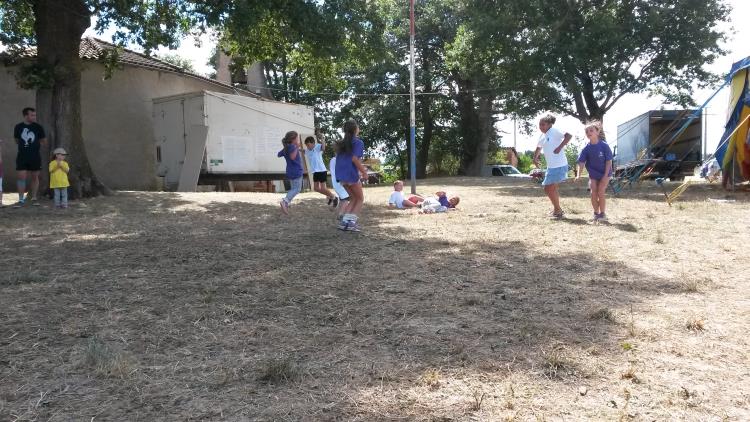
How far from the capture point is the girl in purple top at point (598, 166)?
9039 mm

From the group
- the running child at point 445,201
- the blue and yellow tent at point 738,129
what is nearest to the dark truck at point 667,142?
the blue and yellow tent at point 738,129

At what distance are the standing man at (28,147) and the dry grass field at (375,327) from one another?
12.7ft

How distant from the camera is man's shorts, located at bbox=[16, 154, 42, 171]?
34.9 feet

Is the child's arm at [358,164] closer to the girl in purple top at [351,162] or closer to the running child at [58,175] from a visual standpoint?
the girl in purple top at [351,162]

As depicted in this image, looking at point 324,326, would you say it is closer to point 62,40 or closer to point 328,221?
point 328,221

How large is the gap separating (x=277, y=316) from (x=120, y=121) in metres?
18.3

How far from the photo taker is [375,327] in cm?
373

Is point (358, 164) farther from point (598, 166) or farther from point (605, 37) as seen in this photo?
point (605, 37)

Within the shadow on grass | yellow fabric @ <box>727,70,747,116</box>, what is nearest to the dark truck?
yellow fabric @ <box>727,70,747,116</box>

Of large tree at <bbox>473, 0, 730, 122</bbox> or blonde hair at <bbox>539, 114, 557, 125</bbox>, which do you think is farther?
large tree at <bbox>473, 0, 730, 122</bbox>

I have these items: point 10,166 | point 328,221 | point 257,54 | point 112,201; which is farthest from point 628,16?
point 10,166

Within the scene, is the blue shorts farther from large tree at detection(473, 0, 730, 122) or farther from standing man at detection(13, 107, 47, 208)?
large tree at detection(473, 0, 730, 122)

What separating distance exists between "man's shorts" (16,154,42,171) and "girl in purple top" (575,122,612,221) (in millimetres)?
9909

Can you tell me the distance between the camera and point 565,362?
3.03m
